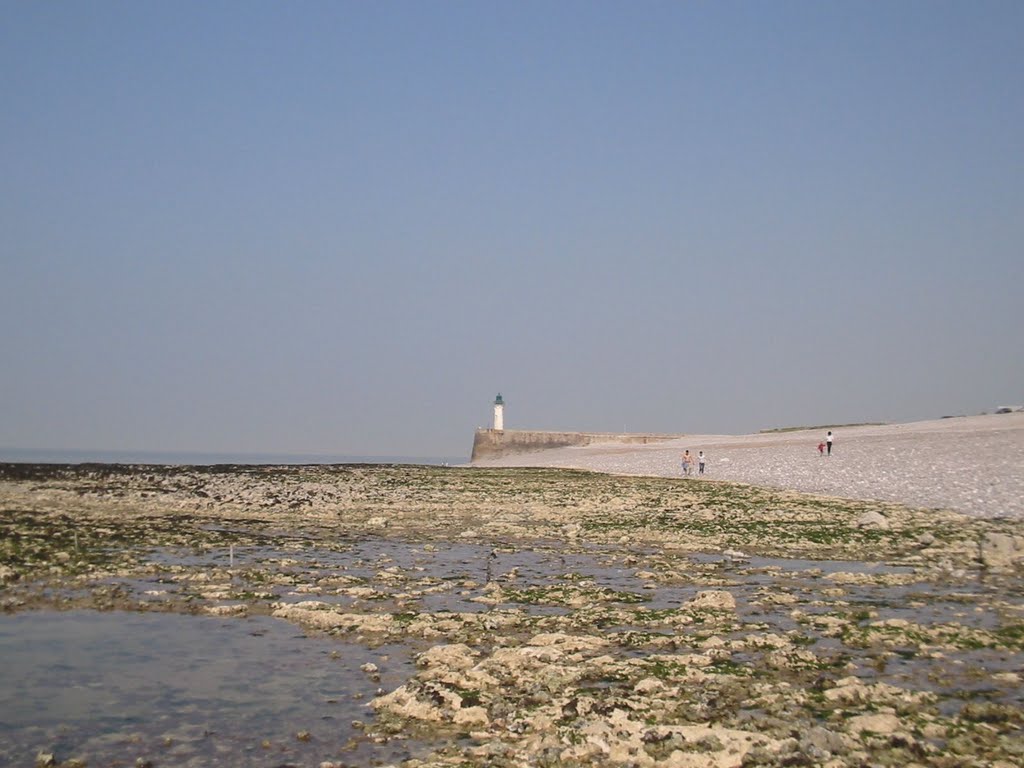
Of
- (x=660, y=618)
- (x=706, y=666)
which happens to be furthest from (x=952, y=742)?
(x=660, y=618)

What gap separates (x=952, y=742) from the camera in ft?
30.6

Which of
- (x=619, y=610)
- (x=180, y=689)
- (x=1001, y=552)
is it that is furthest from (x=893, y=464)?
(x=180, y=689)

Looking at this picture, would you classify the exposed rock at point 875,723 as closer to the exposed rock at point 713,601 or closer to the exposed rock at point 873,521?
the exposed rock at point 713,601

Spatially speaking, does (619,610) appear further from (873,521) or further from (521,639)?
(873,521)

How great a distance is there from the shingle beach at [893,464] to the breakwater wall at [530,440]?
18308mm

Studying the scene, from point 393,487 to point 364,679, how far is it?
3772 cm

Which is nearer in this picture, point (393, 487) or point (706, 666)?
point (706, 666)

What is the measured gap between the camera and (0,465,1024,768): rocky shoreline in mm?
9555

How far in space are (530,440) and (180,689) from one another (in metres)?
102

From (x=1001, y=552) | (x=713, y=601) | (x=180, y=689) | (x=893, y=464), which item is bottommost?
(x=180, y=689)

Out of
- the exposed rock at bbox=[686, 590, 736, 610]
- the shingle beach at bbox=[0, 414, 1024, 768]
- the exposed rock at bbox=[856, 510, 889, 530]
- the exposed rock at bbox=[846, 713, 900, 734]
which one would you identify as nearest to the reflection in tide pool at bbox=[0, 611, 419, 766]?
the shingle beach at bbox=[0, 414, 1024, 768]

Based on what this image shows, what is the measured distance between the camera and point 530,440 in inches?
4449

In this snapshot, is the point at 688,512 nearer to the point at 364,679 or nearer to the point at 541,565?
the point at 541,565

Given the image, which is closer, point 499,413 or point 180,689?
point 180,689
